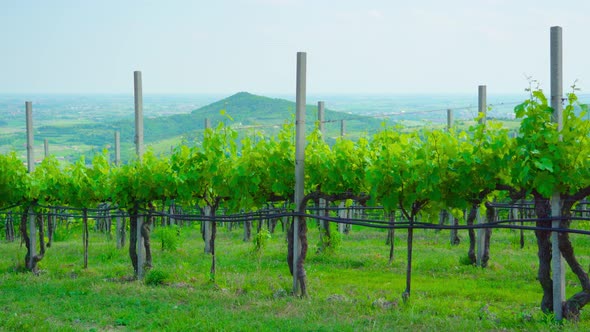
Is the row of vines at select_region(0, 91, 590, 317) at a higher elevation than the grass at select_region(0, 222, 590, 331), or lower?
higher

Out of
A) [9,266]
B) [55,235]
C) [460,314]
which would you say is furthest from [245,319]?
[55,235]

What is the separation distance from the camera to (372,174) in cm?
870

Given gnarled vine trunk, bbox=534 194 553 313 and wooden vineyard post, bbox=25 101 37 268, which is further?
wooden vineyard post, bbox=25 101 37 268

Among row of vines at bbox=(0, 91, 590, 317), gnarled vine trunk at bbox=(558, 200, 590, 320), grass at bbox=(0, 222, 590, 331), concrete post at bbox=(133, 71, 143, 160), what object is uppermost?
concrete post at bbox=(133, 71, 143, 160)

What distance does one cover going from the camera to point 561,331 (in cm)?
716

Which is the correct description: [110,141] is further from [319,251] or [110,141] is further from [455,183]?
[455,183]

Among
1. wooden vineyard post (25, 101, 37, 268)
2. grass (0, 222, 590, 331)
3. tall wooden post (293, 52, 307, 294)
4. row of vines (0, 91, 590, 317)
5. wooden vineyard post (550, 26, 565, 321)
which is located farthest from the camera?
wooden vineyard post (25, 101, 37, 268)

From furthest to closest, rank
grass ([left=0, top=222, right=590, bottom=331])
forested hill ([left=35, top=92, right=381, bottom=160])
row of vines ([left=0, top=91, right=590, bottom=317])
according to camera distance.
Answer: forested hill ([left=35, top=92, right=381, bottom=160]), grass ([left=0, top=222, right=590, bottom=331]), row of vines ([left=0, top=91, right=590, bottom=317])

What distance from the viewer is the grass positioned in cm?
792

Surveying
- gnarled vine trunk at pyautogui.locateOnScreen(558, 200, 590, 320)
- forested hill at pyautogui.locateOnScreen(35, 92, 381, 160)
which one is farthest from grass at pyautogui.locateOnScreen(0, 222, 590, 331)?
forested hill at pyautogui.locateOnScreen(35, 92, 381, 160)

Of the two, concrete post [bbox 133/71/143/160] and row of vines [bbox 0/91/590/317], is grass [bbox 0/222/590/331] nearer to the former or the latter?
row of vines [bbox 0/91/590/317]

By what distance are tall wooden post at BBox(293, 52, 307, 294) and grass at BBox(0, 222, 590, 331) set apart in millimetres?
543

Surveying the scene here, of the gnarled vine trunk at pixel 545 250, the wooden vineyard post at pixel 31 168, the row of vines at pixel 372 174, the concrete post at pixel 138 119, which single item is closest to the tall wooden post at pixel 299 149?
the row of vines at pixel 372 174

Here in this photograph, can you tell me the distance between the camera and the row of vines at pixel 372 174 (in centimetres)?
747
